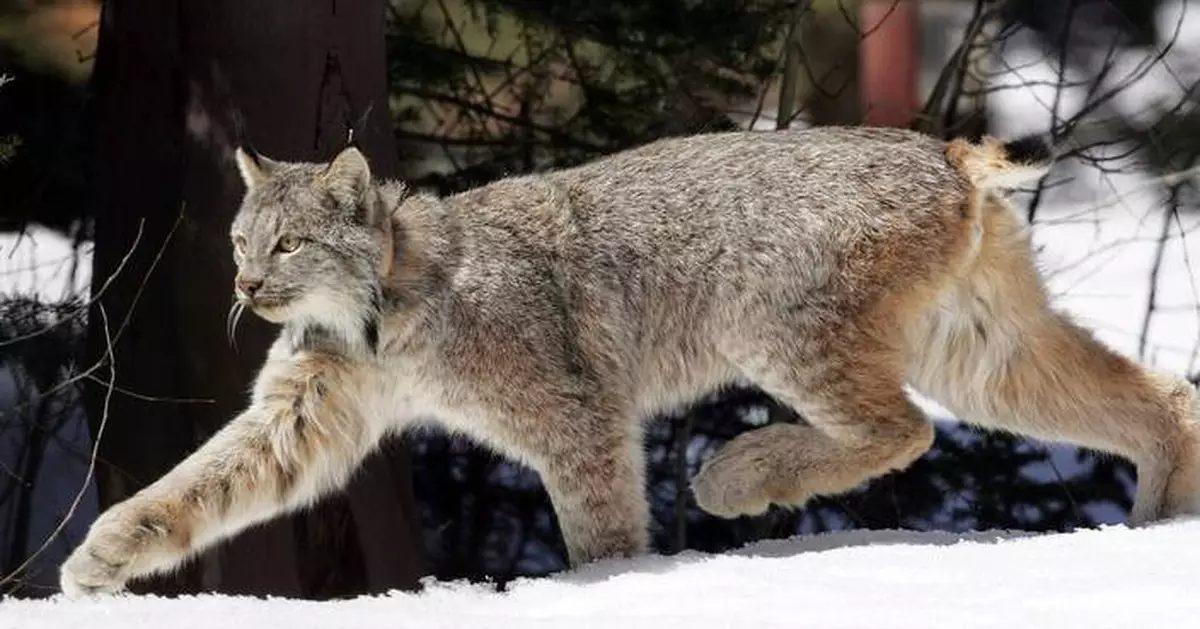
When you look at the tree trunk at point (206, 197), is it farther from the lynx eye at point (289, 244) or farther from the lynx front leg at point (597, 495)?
the lynx front leg at point (597, 495)

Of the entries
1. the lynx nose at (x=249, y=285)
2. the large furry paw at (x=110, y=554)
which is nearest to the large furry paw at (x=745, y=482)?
the lynx nose at (x=249, y=285)

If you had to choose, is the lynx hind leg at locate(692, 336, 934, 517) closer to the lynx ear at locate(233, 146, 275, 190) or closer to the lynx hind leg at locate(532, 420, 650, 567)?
the lynx hind leg at locate(532, 420, 650, 567)

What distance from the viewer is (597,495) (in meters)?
4.73

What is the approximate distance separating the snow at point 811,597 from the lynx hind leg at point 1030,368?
52 cm


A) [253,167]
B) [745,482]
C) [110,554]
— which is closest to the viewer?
[110,554]

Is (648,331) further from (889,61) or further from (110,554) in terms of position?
(889,61)

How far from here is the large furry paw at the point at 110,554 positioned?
4426 mm

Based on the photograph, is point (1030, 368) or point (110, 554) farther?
point (1030, 368)

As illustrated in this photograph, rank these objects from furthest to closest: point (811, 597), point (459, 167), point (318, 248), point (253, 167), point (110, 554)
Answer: point (459, 167)
point (253, 167)
point (318, 248)
point (110, 554)
point (811, 597)

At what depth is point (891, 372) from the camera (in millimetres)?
4836

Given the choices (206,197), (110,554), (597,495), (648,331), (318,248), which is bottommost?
(110,554)

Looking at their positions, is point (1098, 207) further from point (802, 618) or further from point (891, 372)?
point (802, 618)

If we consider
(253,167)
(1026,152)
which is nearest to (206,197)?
(253,167)

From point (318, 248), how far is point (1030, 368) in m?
1.76
